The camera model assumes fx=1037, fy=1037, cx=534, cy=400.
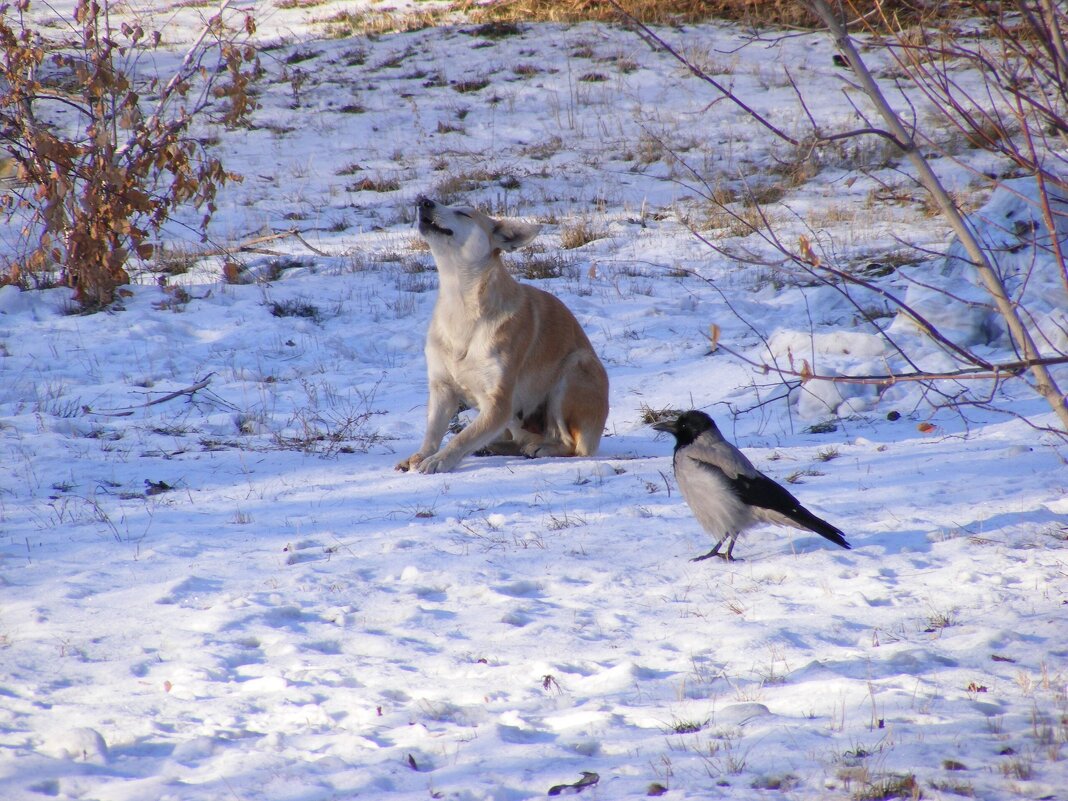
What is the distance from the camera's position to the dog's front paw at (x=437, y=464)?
19.8ft

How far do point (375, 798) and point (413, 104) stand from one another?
16009 mm

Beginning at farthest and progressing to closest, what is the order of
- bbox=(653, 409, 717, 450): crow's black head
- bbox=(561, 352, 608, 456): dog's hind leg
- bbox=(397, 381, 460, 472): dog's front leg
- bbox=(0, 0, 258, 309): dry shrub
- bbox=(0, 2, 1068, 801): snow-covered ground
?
bbox=(0, 0, 258, 309): dry shrub
bbox=(561, 352, 608, 456): dog's hind leg
bbox=(397, 381, 460, 472): dog's front leg
bbox=(653, 409, 717, 450): crow's black head
bbox=(0, 2, 1068, 801): snow-covered ground

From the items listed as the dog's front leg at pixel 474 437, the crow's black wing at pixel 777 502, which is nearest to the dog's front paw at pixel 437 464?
the dog's front leg at pixel 474 437

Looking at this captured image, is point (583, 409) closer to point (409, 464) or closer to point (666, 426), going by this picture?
point (409, 464)

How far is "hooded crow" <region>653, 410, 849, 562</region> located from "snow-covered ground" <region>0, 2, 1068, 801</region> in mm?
185

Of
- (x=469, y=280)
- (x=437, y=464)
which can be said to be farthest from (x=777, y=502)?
(x=469, y=280)

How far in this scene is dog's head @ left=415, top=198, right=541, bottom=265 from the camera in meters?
6.46

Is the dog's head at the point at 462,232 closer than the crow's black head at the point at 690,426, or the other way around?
the crow's black head at the point at 690,426

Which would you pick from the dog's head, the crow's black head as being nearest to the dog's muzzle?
the dog's head

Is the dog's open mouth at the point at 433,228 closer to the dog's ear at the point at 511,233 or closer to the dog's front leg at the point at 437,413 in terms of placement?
the dog's ear at the point at 511,233

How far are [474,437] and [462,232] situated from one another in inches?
50.8

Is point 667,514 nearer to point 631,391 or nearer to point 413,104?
point 631,391

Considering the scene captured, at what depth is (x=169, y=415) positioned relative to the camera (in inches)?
286

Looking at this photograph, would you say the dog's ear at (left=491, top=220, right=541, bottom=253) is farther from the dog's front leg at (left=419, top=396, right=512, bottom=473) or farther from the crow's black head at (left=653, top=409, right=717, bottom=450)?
the crow's black head at (left=653, top=409, right=717, bottom=450)
